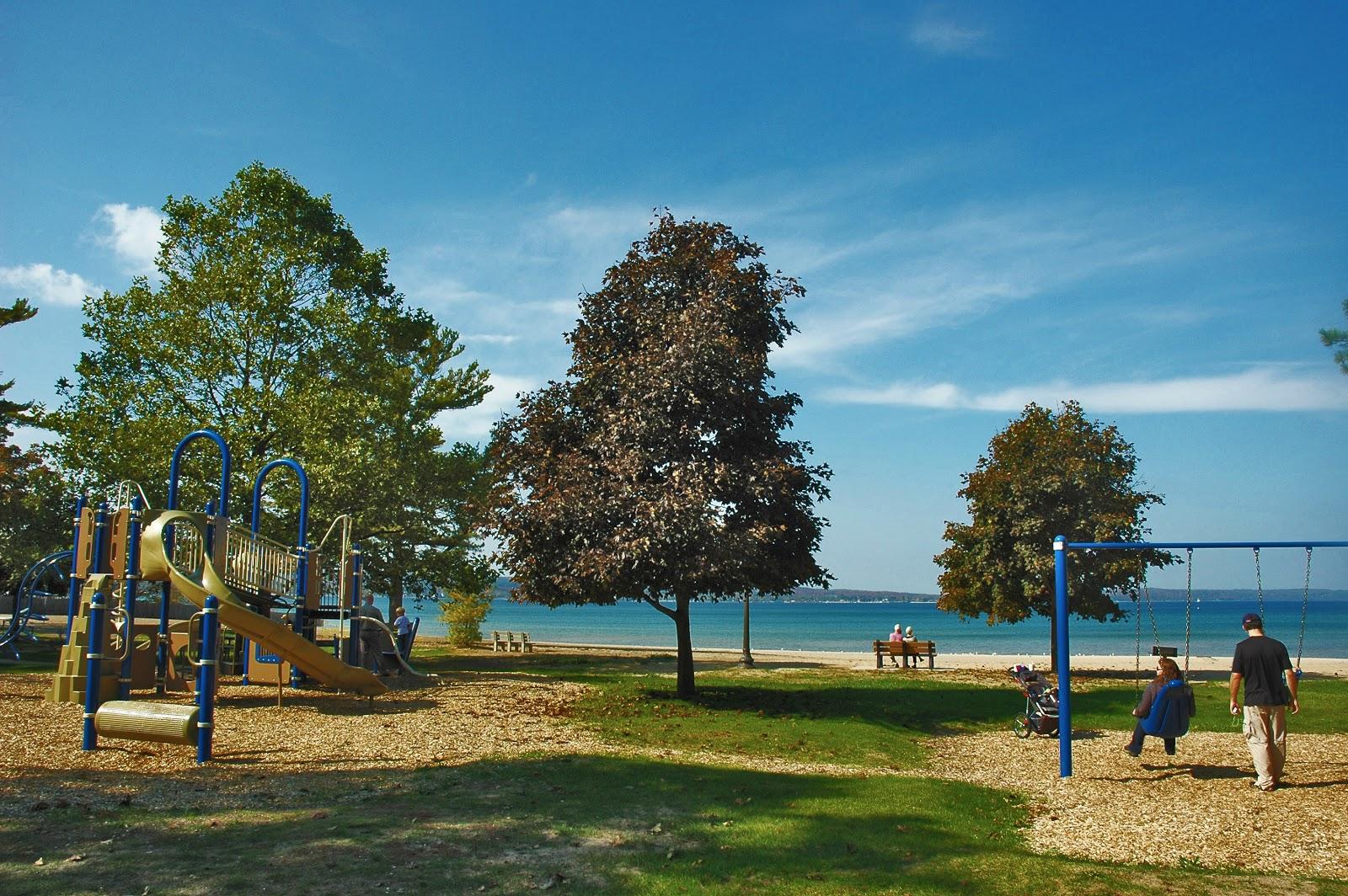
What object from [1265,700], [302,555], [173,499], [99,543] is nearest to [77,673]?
[99,543]

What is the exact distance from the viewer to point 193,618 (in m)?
18.4

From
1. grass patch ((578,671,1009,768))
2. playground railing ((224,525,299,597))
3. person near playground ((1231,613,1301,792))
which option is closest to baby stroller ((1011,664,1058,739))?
grass patch ((578,671,1009,768))

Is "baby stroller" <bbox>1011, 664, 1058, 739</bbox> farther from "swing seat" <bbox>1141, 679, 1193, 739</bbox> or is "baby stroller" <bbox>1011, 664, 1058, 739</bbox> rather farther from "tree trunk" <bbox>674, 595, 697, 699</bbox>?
"tree trunk" <bbox>674, 595, 697, 699</bbox>

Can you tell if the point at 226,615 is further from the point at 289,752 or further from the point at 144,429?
the point at 144,429

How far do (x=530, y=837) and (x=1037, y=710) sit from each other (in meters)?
10.6

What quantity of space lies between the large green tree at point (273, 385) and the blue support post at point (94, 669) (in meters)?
10.4

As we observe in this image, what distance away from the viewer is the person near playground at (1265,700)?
429 inches

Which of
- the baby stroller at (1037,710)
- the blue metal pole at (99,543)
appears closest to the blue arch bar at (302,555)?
the blue metal pole at (99,543)

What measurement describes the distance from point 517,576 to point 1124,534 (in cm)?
1703

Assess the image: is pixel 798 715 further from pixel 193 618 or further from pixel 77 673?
pixel 77 673

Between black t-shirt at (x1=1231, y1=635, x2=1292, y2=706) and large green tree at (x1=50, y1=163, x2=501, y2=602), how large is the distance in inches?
717

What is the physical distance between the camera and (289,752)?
1216 centimetres

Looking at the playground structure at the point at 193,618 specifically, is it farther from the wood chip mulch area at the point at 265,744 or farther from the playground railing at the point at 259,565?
the wood chip mulch area at the point at 265,744

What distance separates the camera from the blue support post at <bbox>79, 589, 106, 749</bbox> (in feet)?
38.8
